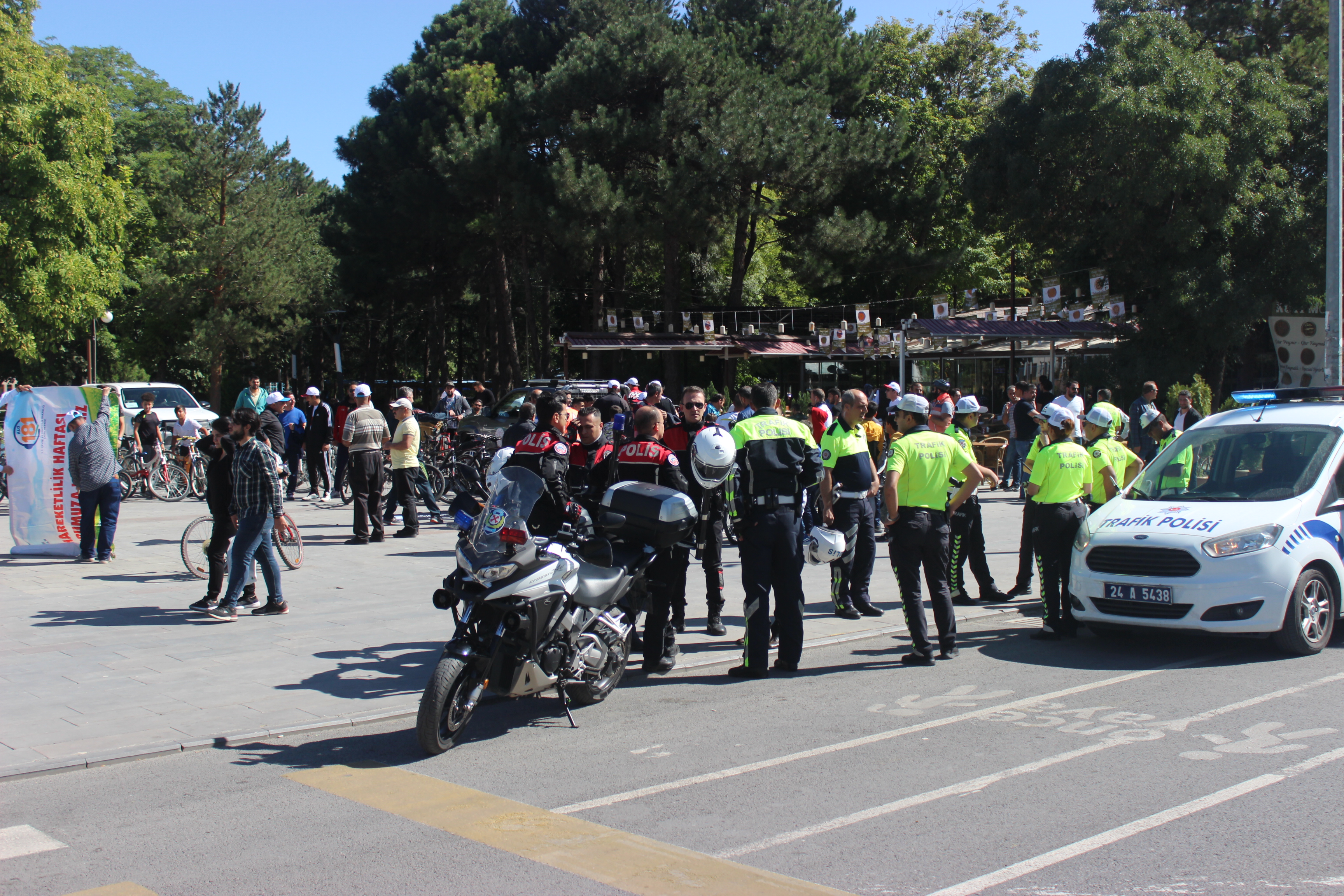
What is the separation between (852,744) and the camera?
5.99 m

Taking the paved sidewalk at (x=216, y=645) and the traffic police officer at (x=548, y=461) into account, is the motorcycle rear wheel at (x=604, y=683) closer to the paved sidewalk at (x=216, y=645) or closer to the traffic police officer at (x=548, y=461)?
the paved sidewalk at (x=216, y=645)

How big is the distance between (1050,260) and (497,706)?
31161 mm

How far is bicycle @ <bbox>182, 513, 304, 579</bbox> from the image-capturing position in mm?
11180

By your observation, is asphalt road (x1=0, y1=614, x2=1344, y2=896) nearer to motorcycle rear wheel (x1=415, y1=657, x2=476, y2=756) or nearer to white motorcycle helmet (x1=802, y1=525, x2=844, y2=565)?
motorcycle rear wheel (x1=415, y1=657, x2=476, y2=756)

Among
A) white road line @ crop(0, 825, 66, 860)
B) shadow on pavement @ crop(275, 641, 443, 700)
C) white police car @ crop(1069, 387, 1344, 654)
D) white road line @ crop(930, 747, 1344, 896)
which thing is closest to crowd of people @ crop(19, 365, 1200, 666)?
white police car @ crop(1069, 387, 1344, 654)

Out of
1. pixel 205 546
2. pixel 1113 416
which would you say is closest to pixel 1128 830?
pixel 1113 416

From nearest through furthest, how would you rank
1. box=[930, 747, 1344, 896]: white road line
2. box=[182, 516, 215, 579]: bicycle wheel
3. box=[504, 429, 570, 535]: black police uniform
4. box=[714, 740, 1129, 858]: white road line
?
box=[930, 747, 1344, 896]: white road line < box=[714, 740, 1129, 858]: white road line < box=[504, 429, 570, 535]: black police uniform < box=[182, 516, 215, 579]: bicycle wheel

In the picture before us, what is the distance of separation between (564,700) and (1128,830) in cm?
317

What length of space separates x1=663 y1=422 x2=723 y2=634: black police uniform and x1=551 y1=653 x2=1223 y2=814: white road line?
1981 millimetres

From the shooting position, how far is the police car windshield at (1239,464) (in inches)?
324

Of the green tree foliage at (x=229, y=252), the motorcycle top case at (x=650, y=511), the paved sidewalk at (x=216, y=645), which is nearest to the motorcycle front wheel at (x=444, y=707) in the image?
the paved sidewalk at (x=216, y=645)

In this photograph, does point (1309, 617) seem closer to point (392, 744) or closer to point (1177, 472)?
point (1177, 472)

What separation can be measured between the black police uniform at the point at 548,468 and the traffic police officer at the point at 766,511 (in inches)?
46.8

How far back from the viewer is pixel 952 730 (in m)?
6.20
